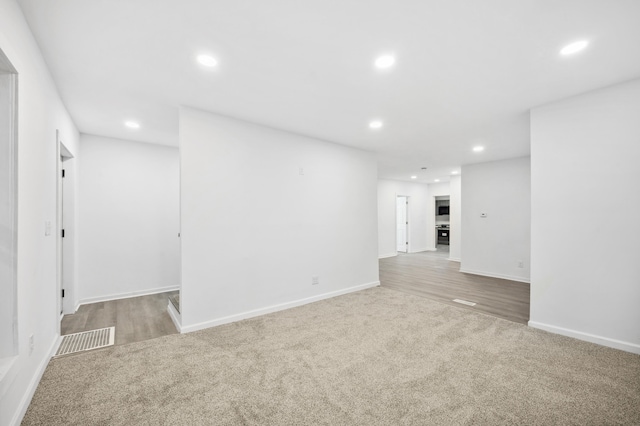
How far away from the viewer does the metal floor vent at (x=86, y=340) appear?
2778mm

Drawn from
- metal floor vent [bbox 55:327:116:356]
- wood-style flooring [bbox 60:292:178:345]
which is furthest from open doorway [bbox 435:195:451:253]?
metal floor vent [bbox 55:327:116:356]

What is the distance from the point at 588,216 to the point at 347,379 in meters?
2.99

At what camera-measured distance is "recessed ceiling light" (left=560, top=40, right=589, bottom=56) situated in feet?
6.81

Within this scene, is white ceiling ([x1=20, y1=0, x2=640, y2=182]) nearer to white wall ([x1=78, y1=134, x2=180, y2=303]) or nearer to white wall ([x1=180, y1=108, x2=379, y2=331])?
white wall ([x1=180, y1=108, x2=379, y2=331])

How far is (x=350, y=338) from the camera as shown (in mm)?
3014

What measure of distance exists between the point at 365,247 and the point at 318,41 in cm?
378

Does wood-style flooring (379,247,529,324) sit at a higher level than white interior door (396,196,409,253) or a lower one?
lower

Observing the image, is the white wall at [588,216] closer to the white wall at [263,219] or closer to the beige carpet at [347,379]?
the beige carpet at [347,379]

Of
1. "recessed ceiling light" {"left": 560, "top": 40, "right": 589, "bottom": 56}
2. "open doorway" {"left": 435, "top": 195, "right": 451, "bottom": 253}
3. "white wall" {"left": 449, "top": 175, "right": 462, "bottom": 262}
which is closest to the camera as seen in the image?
"recessed ceiling light" {"left": 560, "top": 40, "right": 589, "bottom": 56}

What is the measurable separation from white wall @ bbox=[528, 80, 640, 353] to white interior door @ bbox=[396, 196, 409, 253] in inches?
273

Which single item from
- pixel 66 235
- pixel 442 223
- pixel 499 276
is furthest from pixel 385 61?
pixel 442 223

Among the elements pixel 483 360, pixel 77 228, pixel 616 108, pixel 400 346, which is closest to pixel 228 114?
pixel 77 228

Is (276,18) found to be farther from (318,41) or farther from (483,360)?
(483,360)

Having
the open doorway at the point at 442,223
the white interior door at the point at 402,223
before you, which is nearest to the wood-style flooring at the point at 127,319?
the white interior door at the point at 402,223
